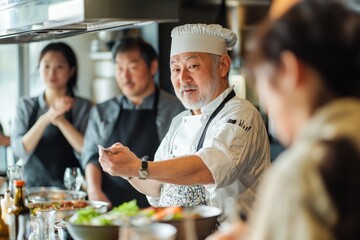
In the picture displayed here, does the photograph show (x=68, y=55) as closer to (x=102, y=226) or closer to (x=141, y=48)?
(x=141, y=48)

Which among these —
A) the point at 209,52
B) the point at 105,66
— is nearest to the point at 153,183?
the point at 209,52

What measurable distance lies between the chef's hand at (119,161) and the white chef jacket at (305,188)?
5.09ft

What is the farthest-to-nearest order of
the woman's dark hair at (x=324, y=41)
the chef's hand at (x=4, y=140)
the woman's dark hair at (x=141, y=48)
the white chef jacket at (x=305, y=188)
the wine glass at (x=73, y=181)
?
the chef's hand at (x=4, y=140) < the woman's dark hair at (x=141, y=48) < the wine glass at (x=73, y=181) < the woman's dark hair at (x=324, y=41) < the white chef jacket at (x=305, y=188)

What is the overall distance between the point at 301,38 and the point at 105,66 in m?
6.11

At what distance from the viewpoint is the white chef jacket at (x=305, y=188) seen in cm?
152

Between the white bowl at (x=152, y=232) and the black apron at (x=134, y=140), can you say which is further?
the black apron at (x=134, y=140)

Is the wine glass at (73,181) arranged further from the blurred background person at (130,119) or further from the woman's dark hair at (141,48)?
the woman's dark hair at (141,48)

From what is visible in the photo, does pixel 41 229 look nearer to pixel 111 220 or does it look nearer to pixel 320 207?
pixel 111 220

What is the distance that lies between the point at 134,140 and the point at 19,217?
239cm

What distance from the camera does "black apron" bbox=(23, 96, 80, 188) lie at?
5.62m

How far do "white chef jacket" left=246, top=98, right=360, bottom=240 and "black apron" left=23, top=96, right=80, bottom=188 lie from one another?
412cm

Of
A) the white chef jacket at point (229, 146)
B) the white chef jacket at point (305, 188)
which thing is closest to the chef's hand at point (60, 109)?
the white chef jacket at point (229, 146)

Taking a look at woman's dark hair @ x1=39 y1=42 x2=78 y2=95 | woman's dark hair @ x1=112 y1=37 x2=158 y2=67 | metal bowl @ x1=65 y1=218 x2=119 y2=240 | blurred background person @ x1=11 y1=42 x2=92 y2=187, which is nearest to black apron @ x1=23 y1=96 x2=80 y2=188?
blurred background person @ x1=11 y1=42 x2=92 y2=187

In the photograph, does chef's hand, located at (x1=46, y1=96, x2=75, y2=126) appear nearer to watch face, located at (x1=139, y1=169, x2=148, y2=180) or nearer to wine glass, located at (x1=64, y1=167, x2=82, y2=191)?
wine glass, located at (x1=64, y1=167, x2=82, y2=191)
